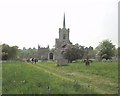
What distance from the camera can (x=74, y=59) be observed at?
116 meters

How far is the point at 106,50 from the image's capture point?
12381 centimetres

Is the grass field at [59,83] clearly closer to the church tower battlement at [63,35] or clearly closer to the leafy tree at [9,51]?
the leafy tree at [9,51]

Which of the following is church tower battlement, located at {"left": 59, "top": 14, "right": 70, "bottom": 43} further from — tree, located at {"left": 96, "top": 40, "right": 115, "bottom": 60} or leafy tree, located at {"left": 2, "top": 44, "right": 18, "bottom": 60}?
tree, located at {"left": 96, "top": 40, "right": 115, "bottom": 60}

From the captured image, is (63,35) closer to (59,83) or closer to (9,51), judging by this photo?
(9,51)

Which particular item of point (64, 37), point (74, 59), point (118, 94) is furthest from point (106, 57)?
point (118, 94)

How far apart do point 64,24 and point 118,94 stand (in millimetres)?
155740

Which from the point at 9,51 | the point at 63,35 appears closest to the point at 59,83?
the point at 9,51

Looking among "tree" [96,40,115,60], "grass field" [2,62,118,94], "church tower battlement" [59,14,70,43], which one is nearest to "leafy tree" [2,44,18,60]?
"church tower battlement" [59,14,70,43]

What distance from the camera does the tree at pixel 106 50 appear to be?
124 metres

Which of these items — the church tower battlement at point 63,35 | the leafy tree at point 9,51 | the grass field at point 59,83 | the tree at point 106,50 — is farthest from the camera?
the church tower battlement at point 63,35

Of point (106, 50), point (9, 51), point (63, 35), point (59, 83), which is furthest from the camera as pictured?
point (63, 35)

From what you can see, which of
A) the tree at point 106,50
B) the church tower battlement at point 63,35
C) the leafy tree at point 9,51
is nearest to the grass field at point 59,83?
the tree at point 106,50

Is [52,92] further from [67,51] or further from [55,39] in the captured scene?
[55,39]

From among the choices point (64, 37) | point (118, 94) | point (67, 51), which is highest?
point (64, 37)
